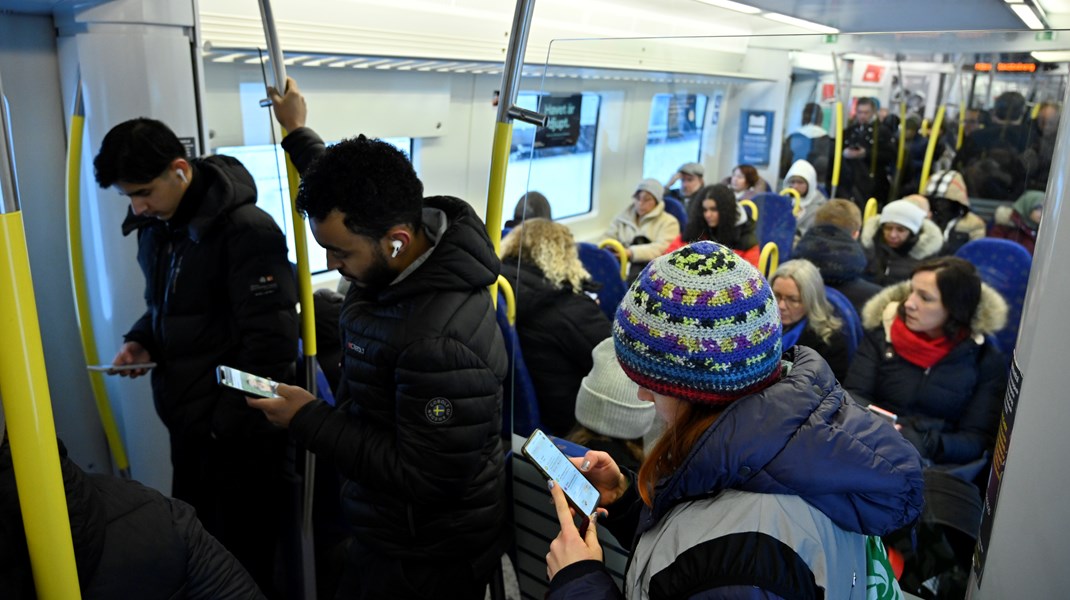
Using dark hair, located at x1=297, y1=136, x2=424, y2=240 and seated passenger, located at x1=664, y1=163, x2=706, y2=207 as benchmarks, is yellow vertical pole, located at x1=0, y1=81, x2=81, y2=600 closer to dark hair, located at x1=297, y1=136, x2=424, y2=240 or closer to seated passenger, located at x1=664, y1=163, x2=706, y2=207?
dark hair, located at x1=297, y1=136, x2=424, y2=240

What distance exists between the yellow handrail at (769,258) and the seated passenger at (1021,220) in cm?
67

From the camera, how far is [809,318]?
2400 mm

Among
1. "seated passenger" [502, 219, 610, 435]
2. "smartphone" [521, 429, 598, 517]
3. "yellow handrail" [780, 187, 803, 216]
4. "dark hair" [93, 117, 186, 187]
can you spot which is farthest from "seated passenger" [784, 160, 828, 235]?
"dark hair" [93, 117, 186, 187]

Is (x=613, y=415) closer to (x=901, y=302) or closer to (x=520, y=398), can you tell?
(x=520, y=398)

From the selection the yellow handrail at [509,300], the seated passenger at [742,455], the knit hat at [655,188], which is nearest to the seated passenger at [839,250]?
the knit hat at [655,188]

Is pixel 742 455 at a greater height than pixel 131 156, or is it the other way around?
pixel 131 156

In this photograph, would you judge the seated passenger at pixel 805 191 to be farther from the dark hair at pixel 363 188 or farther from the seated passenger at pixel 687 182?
the dark hair at pixel 363 188

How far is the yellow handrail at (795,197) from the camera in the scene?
2879 millimetres

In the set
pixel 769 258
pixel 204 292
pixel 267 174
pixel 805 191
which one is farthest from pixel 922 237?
pixel 267 174

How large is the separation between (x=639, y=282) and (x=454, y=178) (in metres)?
3.93

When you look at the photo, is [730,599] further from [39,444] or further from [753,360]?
[39,444]

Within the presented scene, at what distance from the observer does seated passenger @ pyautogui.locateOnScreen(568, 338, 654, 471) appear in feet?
7.04

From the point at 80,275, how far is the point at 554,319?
163 cm

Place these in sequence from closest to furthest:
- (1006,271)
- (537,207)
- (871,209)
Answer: (1006,271), (537,207), (871,209)
